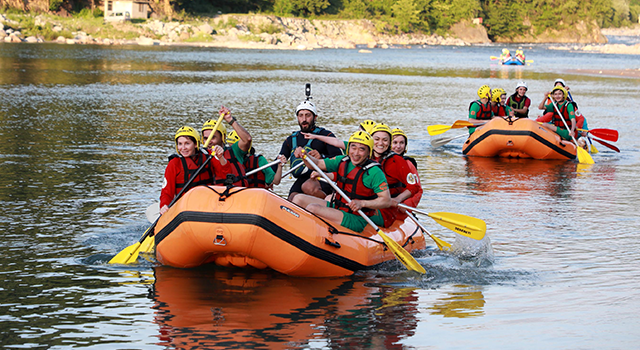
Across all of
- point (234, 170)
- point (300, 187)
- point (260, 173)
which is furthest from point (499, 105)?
point (234, 170)

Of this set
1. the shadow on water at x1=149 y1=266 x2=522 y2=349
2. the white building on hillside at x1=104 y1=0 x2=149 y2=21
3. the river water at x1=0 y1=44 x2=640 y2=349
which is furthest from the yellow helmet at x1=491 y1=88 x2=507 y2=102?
the white building on hillside at x1=104 y1=0 x2=149 y2=21

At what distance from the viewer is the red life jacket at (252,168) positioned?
26.6ft

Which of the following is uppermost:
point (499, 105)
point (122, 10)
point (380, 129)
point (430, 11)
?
point (430, 11)

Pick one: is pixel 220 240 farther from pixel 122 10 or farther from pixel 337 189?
pixel 122 10

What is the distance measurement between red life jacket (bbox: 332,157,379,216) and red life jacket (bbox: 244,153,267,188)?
3.56 feet

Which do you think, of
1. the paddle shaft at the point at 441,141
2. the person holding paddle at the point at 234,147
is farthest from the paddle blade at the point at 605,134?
the person holding paddle at the point at 234,147

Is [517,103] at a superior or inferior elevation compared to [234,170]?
superior

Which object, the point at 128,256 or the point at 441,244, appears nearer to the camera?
the point at 128,256

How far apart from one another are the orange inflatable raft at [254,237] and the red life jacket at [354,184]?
37cm

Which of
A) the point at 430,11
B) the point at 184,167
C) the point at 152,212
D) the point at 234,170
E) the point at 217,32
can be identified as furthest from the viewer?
the point at 430,11

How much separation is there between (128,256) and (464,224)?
3.55 meters

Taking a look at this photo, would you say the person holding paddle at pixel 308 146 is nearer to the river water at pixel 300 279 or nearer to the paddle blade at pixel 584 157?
the river water at pixel 300 279

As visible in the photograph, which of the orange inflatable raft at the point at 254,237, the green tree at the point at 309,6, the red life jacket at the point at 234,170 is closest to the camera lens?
the orange inflatable raft at the point at 254,237

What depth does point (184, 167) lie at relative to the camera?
7.43 metres
